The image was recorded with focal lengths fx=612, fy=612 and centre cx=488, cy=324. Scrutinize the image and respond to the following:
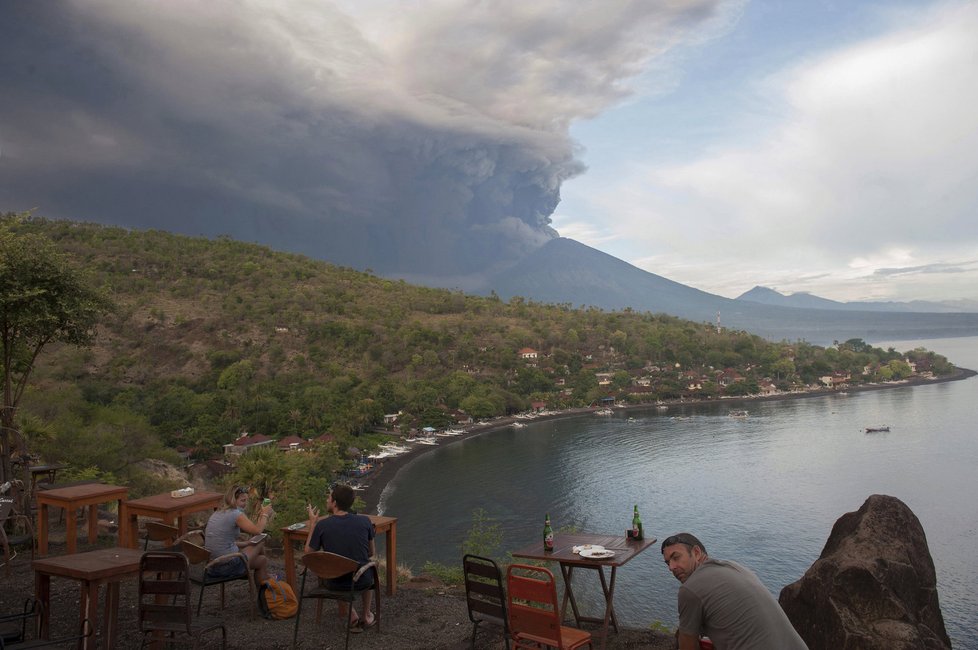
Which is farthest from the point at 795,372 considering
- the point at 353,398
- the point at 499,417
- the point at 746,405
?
the point at 353,398

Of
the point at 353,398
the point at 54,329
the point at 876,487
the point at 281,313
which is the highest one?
the point at 281,313

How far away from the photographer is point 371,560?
3.76m

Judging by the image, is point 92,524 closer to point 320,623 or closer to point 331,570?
point 320,623

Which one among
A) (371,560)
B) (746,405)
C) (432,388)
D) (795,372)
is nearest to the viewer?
(371,560)

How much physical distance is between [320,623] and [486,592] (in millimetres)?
1483

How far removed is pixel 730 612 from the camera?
2293 millimetres

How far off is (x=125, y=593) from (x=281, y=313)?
64354 millimetres

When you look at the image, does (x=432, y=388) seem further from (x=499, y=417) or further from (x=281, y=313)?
(x=281, y=313)

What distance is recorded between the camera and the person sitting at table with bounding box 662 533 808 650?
227cm

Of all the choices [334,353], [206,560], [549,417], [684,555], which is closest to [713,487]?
[549,417]

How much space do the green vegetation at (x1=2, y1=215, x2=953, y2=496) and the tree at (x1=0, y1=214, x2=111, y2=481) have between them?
10.2 meters

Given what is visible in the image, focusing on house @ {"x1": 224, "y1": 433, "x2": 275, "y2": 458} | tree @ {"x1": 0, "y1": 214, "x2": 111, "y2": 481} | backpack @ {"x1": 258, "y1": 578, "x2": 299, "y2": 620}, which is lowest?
house @ {"x1": 224, "y1": 433, "x2": 275, "y2": 458}

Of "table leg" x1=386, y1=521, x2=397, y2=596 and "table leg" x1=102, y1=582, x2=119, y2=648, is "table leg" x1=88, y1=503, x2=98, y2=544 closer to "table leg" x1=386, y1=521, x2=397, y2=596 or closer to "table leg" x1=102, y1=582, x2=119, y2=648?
"table leg" x1=102, y1=582, x2=119, y2=648

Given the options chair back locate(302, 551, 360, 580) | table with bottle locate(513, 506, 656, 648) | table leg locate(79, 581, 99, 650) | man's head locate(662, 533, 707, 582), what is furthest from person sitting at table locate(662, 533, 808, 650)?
table leg locate(79, 581, 99, 650)
